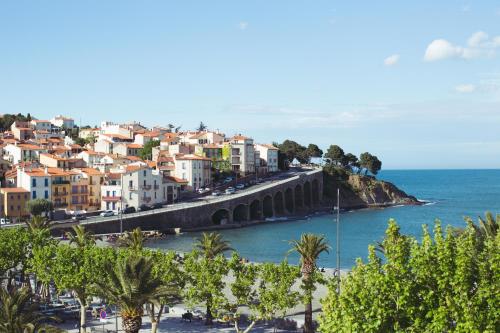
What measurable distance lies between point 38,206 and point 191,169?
32.9m

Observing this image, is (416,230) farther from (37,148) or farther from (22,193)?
(37,148)

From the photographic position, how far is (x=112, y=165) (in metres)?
109

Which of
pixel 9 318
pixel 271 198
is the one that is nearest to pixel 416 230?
pixel 271 198

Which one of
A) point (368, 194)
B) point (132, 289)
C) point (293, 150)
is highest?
point (293, 150)

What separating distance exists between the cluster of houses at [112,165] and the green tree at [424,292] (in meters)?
77.1

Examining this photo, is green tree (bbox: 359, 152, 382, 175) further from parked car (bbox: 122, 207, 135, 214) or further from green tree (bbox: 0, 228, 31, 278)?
green tree (bbox: 0, 228, 31, 278)

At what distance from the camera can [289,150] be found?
541 feet

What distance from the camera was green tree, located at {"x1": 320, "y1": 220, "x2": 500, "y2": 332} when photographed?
53.7 feet

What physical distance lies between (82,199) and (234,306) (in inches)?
2659

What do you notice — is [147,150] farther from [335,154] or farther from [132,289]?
[132,289]

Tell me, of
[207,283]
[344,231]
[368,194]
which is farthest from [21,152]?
[207,283]

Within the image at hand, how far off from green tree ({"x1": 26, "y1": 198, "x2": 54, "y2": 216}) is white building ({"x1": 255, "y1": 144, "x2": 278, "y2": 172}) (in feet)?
208

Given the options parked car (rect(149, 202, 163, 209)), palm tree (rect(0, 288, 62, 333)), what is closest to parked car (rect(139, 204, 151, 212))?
parked car (rect(149, 202, 163, 209))

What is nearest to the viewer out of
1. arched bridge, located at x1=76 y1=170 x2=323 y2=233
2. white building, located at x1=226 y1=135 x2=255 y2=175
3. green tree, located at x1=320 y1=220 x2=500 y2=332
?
green tree, located at x1=320 y1=220 x2=500 y2=332
